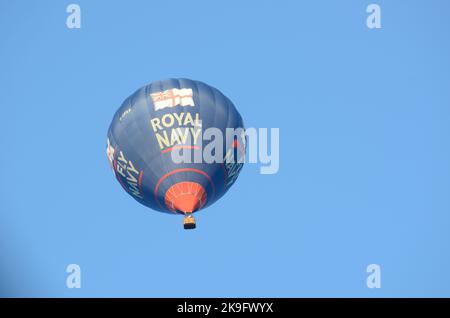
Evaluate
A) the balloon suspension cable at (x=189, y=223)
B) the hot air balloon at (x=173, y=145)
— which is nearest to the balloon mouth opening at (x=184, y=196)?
the hot air balloon at (x=173, y=145)

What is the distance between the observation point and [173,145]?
87.6ft

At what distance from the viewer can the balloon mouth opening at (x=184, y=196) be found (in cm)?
2667

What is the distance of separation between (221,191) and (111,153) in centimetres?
373

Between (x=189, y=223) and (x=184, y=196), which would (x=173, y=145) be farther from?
(x=189, y=223)

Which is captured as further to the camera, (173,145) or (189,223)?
(173,145)

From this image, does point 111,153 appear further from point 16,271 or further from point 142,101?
point 16,271

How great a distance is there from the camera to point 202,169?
88.2 ft

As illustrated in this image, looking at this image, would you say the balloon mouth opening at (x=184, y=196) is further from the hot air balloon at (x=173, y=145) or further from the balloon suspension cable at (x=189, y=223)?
the balloon suspension cable at (x=189, y=223)

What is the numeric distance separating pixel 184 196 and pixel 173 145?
5.13 ft

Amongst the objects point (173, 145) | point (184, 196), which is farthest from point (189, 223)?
point (173, 145)

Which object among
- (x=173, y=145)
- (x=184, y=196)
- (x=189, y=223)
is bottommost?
(x=189, y=223)
